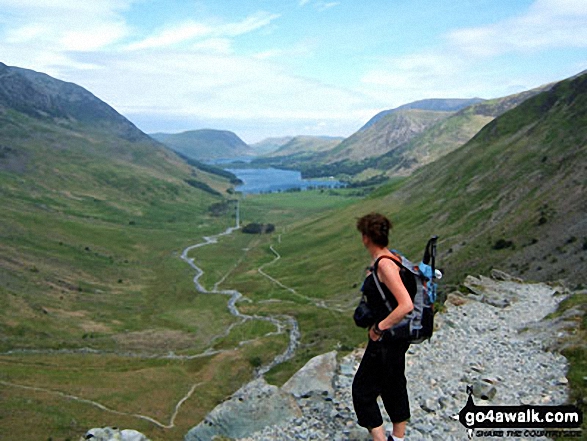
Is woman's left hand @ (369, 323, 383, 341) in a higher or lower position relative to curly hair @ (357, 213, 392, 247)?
lower

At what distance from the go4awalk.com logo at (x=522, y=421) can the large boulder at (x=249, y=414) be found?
6.59m

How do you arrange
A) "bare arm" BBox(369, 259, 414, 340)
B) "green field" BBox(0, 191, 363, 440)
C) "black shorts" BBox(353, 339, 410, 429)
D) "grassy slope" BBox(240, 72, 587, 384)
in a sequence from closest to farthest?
"bare arm" BBox(369, 259, 414, 340)
"black shorts" BBox(353, 339, 410, 429)
"green field" BBox(0, 191, 363, 440)
"grassy slope" BBox(240, 72, 587, 384)

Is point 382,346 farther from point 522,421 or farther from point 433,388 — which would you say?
point 433,388

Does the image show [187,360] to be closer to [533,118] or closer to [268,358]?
[268,358]

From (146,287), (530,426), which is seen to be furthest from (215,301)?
(530,426)

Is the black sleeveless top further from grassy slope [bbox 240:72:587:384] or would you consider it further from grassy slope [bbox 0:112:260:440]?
grassy slope [bbox 0:112:260:440]

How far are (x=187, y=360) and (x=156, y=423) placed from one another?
2795cm

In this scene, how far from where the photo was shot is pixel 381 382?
38.0 ft

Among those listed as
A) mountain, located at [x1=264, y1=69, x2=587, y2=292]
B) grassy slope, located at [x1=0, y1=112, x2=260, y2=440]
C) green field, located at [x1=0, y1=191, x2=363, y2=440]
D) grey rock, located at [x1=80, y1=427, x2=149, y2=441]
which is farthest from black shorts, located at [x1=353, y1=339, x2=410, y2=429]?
grassy slope, located at [x1=0, y1=112, x2=260, y2=440]

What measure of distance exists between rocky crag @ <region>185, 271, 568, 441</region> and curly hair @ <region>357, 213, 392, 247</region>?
8142mm

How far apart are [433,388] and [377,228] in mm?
10810

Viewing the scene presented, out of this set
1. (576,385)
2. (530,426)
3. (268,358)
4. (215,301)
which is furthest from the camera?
(215,301)

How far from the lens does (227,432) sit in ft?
66.7

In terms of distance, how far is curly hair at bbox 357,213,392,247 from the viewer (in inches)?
428
